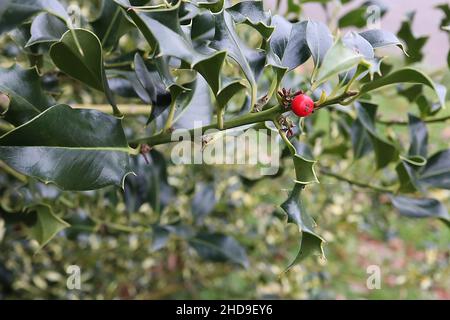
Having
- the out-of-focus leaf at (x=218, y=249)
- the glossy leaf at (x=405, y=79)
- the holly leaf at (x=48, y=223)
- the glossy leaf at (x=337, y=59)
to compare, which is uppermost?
the glossy leaf at (x=337, y=59)

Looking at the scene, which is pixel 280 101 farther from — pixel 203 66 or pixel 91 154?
pixel 91 154

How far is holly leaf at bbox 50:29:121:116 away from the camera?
0.55 metres

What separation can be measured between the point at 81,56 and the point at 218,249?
57 cm

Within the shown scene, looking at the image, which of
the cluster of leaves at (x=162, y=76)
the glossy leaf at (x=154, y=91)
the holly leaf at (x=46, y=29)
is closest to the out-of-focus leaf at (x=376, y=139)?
the cluster of leaves at (x=162, y=76)

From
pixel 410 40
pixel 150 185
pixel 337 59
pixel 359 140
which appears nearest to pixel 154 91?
pixel 337 59

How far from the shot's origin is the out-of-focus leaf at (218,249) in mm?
1031

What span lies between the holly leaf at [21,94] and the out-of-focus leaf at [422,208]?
0.64 m

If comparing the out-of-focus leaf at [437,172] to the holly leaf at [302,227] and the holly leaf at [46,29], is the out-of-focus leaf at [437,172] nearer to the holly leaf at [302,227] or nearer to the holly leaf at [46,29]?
the holly leaf at [302,227]

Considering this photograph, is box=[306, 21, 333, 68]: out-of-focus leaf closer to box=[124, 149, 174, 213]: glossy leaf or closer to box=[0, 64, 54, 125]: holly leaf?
box=[0, 64, 54, 125]: holly leaf

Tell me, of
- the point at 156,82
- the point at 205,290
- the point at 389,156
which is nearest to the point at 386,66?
the point at 389,156

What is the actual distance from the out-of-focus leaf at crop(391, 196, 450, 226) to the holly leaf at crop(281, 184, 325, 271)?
424 mm

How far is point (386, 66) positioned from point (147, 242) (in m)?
0.89

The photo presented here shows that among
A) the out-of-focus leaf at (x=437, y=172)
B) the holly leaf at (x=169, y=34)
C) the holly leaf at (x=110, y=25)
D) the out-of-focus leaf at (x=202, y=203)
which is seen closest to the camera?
the holly leaf at (x=169, y=34)

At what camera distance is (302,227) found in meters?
0.54
